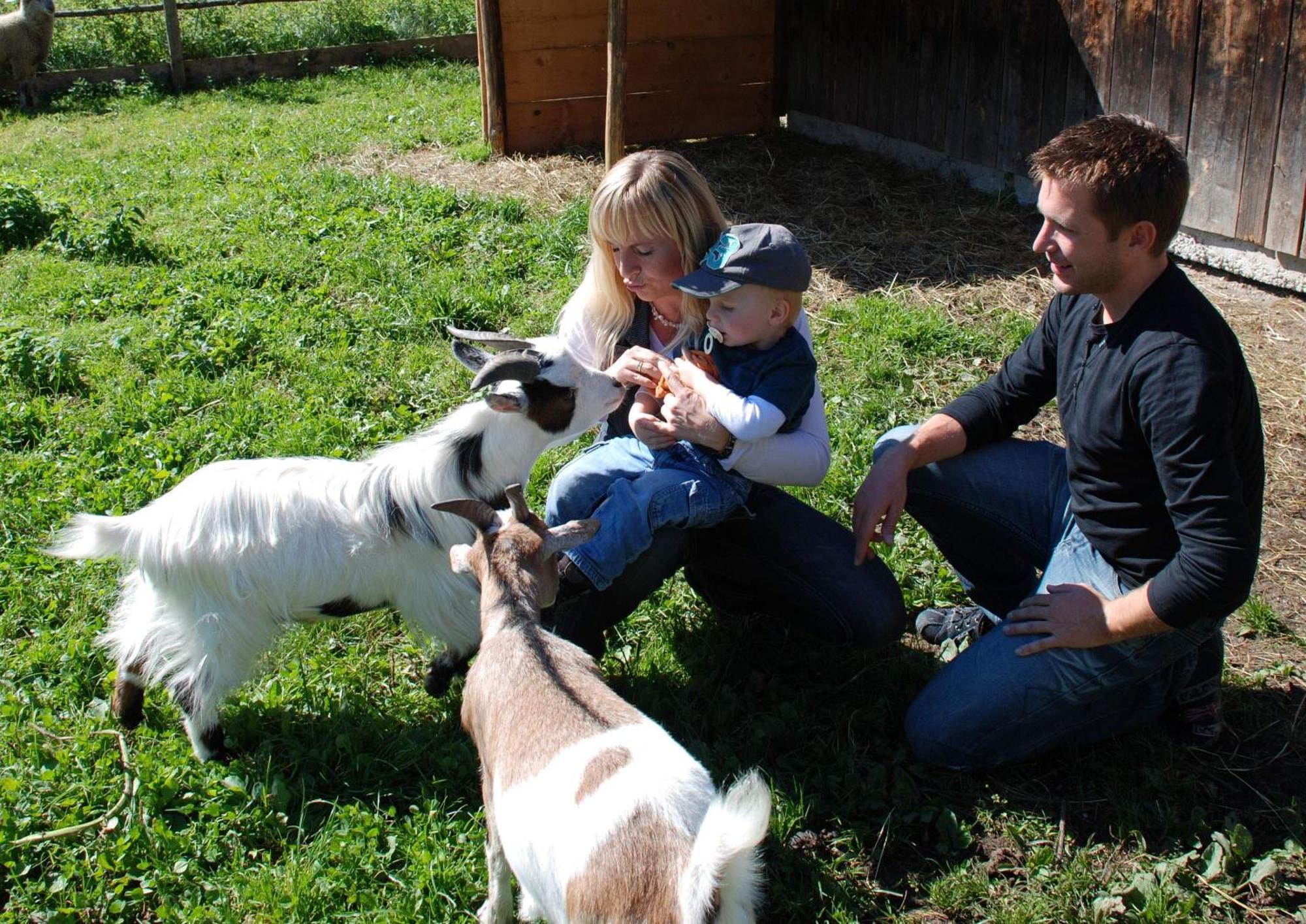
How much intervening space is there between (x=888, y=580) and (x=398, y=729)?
156 cm

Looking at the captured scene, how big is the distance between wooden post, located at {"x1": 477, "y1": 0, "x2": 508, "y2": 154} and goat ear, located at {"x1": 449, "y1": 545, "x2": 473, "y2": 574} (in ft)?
21.7

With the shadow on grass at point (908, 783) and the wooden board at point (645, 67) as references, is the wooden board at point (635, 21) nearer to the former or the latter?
the wooden board at point (645, 67)

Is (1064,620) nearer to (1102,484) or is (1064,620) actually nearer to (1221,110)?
(1102,484)

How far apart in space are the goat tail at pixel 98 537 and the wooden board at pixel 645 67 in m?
6.63

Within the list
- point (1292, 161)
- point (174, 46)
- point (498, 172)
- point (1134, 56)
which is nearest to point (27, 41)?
point (174, 46)

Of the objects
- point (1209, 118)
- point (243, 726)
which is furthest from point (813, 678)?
point (1209, 118)

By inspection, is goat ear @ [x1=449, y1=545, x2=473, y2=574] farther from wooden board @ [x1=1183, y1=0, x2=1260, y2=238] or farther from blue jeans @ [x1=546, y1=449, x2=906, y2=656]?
wooden board @ [x1=1183, y1=0, x2=1260, y2=238]

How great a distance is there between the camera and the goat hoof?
10.8ft

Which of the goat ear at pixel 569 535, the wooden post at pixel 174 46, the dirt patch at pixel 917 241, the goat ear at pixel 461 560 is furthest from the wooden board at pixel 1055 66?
the wooden post at pixel 174 46

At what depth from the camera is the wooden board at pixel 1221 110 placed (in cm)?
557

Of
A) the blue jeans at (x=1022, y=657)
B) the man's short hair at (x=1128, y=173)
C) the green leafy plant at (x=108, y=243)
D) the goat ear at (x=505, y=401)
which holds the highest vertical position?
the man's short hair at (x=1128, y=173)

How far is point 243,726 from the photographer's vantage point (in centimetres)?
334

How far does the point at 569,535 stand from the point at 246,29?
14.1 m

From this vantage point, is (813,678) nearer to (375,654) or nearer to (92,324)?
(375,654)
